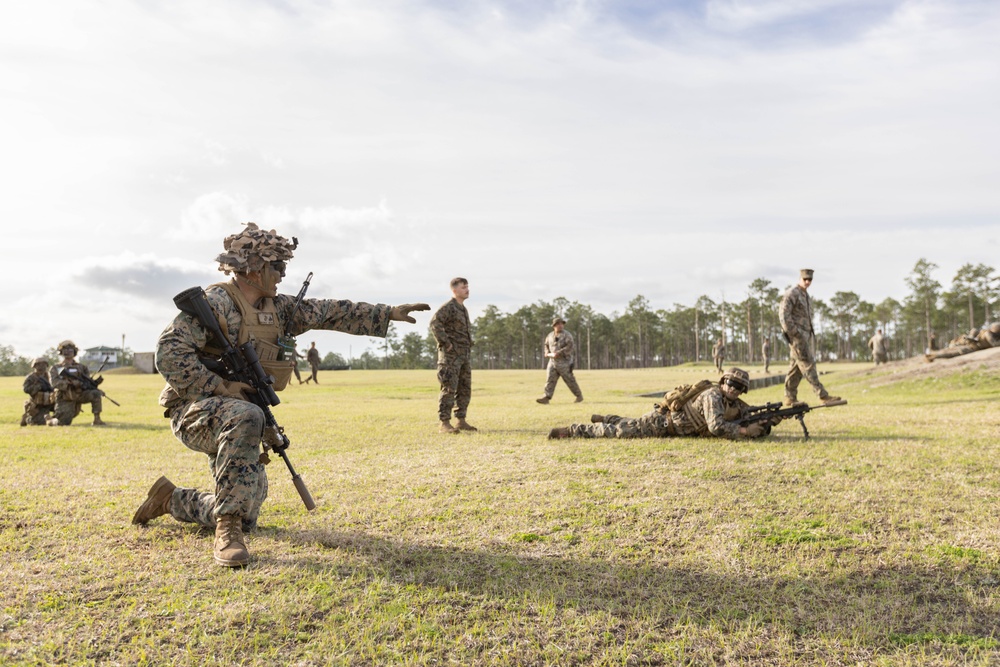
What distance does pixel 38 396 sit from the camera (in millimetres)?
14180

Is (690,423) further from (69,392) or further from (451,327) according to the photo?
(69,392)

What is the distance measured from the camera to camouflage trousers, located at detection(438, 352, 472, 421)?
437 inches

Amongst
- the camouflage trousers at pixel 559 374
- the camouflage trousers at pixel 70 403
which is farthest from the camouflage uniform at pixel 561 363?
the camouflage trousers at pixel 70 403

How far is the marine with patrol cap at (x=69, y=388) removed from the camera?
13773 mm

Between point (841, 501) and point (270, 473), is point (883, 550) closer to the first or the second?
point (841, 501)

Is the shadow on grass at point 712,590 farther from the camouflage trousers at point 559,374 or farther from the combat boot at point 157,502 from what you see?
the camouflage trousers at point 559,374

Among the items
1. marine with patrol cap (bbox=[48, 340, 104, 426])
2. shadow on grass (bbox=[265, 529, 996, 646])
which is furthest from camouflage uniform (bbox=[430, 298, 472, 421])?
marine with patrol cap (bbox=[48, 340, 104, 426])

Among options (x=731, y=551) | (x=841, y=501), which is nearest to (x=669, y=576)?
(x=731, y=551)

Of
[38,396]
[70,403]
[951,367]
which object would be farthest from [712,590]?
[951,367]

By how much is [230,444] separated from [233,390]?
41cm

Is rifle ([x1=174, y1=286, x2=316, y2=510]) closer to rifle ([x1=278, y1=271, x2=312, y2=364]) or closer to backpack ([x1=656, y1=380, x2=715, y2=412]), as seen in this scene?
rifle ([x1=278, y1=271, x2=312, y2=364])

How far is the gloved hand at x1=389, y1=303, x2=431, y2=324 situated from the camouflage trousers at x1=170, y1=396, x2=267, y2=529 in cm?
124

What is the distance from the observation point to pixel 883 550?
448cm

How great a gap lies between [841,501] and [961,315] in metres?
100
